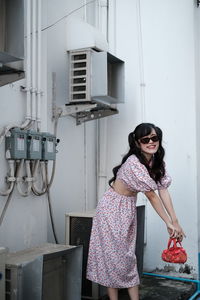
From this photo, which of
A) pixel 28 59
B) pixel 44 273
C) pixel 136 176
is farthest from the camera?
pixel 28 59

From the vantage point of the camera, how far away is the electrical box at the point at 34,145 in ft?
10.1

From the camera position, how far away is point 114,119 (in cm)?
443

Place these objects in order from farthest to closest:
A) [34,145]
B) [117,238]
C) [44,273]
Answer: [34,145]
[117,238]
[44,273]

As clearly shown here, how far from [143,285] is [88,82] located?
1.97 metres

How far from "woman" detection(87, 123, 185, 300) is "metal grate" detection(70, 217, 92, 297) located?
0.36m

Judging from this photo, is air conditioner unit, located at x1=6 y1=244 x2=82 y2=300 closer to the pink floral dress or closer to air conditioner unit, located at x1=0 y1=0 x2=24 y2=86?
the pink floral dress

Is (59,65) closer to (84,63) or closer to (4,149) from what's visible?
(84,63)

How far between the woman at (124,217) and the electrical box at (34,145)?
668mm

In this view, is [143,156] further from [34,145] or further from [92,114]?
[92,114]

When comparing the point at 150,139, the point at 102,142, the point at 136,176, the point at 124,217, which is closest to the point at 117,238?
the point at 124,217

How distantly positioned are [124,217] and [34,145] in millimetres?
913

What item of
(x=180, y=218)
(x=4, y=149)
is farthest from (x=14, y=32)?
(x=180, y=218)

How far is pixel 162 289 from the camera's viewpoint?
11.8 ft

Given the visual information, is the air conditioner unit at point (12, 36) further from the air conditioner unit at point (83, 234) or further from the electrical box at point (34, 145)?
the air conditioner unit at point (83, 234)
